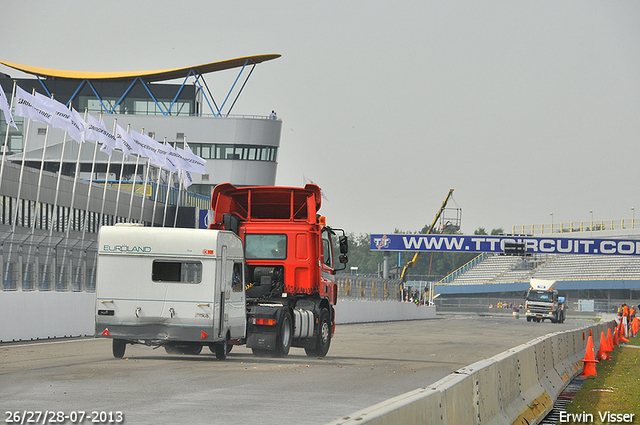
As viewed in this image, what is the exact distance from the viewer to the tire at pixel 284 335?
58.1 ft

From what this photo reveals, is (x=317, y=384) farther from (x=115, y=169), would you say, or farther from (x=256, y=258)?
(x=115, y=169)

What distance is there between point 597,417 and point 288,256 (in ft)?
29.3

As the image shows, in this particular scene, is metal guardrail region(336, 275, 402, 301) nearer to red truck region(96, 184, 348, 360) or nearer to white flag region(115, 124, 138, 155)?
white flag region(115, 124, 138, 155)

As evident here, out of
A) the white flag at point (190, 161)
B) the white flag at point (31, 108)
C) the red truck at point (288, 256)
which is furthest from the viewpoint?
the white flag at point (190, 161)

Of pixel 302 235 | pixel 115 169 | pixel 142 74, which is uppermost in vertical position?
pixel 142 74

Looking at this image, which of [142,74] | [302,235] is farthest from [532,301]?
[302,235]

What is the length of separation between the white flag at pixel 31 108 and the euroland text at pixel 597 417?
79.9 ft

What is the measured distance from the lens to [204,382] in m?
12.7

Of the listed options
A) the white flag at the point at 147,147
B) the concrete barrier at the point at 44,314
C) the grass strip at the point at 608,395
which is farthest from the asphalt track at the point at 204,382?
the white flag at the point at 147,147

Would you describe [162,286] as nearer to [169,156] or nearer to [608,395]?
[608,395]

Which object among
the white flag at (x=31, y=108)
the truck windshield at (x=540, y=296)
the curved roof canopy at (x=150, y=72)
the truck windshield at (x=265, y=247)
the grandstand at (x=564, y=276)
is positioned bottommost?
the truck windshield at (x=265, y=247)

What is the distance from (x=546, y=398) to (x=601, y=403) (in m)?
1.04

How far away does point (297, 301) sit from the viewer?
62.4 ft

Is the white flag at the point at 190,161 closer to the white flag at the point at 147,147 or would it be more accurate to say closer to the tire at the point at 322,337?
the white flag at the point at 147,147
